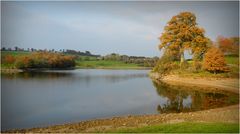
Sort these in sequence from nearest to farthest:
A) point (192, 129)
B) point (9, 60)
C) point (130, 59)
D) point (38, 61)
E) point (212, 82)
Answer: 1. point (192, 129)
2. point (212, 82)
3. point (9, 60)
4. point (38, 61)
5. point (130, 59)

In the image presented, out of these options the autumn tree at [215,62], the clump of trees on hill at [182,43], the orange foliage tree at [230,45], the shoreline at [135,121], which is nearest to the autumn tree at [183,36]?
the clump of trees on hill at [182,43]

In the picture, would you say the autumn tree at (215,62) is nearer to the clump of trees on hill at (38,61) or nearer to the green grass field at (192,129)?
the green grass field at (192,129)

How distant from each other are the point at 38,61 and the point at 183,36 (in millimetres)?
60597

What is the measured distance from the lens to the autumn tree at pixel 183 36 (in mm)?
53031

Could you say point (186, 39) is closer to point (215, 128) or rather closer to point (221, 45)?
point (221, 45)

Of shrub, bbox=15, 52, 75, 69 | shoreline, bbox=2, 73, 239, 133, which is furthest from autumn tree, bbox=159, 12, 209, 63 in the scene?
shrub, bbox=15, 52, 75, 69

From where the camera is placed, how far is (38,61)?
9788 centimetres

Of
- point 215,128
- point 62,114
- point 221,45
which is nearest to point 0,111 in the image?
point 62,114

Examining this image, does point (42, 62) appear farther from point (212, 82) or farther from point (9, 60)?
point (212, 82)

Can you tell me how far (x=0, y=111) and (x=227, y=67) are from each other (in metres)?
38.4

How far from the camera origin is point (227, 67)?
4772 centimetres

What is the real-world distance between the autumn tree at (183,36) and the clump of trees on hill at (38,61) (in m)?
52.8

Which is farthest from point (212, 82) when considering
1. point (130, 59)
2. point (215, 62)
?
point (130, 59)

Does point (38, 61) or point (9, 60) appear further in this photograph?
point (38, 61)
